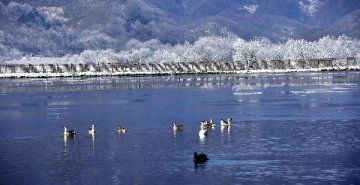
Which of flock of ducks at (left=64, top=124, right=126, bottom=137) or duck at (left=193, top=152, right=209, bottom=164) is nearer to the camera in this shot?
duck at (left=193, top=152, right=209, bottom=164)

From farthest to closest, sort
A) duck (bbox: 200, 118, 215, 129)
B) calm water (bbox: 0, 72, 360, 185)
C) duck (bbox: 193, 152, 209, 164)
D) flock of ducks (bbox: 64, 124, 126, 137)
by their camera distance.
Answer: duck (bbox: 200, 118, 215, 129), flock of ducks (bbox: 64, 124, 126, 137), duck (bbox: 193, 152, 209, 164), calm water (bbox: 0, 72, 360, 185)

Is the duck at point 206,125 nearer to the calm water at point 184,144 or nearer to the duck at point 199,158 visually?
the calm water at point 184,144

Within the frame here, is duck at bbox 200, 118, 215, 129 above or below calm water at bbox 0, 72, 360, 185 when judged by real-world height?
above

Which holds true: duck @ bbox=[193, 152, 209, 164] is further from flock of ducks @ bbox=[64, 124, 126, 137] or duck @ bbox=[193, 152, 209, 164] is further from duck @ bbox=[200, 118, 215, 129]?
flock of ducks @ bbox=[64, 124, 126, 137]

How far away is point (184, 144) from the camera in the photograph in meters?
61.8

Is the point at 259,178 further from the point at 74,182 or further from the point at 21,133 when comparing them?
the point at 21,133

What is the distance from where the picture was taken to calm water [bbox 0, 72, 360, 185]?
47.9 metres

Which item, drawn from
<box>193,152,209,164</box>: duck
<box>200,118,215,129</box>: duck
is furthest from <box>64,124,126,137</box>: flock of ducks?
<box>193,152,209,164</box>: duck

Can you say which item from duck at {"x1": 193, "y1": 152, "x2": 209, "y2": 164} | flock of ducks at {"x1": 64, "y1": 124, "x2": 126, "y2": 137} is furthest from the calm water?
duck at {"x1": 193, "y1": 152, "x2": 209, "y2": 164}

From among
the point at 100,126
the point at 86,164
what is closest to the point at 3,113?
the point at 100,126

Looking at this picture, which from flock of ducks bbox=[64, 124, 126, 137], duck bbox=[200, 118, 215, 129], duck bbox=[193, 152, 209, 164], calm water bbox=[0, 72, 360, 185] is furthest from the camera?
duck bbox=[200, 118, 215, 129]

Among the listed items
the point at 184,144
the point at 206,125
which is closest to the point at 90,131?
the point at 206,125

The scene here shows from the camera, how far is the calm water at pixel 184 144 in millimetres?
47906

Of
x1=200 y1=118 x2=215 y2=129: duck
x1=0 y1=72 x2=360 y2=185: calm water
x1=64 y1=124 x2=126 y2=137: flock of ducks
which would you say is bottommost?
x1=0 y1=72 x2=360 y2=185: calm water
